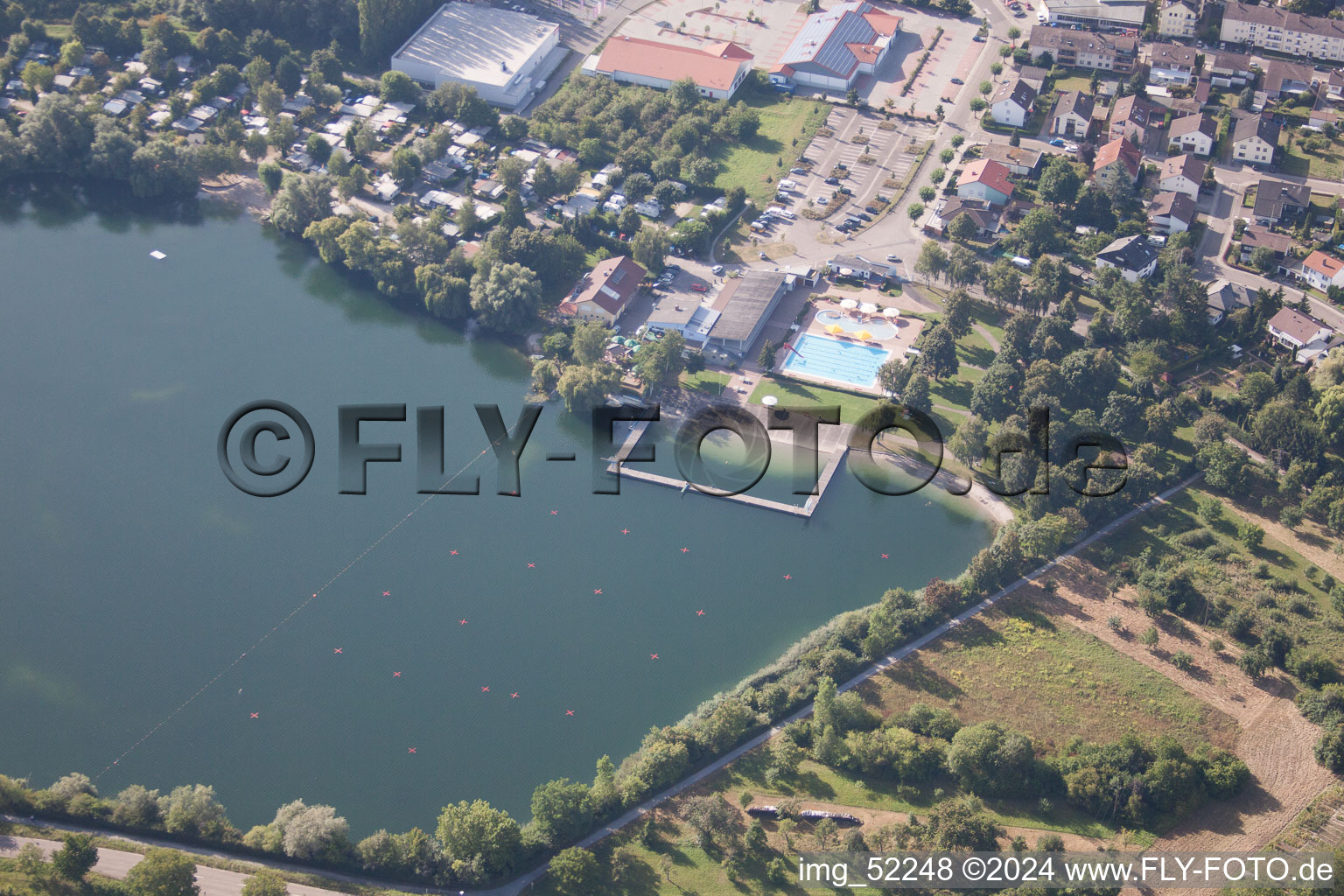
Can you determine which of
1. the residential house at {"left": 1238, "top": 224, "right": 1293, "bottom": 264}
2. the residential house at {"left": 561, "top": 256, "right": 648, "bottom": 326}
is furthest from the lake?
the residential house at {"left": 1238, "top": 224, "right": 1293, "bottom": 264}

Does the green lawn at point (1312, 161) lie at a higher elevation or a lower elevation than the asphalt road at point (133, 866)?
higher

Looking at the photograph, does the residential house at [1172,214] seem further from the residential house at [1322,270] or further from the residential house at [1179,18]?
the residential house at [1179,18]

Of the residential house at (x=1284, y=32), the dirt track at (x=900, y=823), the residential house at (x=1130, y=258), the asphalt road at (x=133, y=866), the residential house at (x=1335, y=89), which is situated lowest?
the asphalt road at (x=133, y=866)

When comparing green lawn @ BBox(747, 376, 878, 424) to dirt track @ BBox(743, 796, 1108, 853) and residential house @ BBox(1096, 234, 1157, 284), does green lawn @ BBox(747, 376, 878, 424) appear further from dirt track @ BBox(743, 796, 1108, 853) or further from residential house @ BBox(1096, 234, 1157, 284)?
dirt track @ BBox(743, 796, 1108, 853)

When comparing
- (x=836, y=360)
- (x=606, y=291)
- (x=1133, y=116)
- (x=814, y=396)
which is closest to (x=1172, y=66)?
(x=1133, y=116)

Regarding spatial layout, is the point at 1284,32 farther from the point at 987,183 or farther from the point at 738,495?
the point at 738,495

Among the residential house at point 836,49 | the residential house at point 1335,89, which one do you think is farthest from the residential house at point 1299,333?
the residential house at point 836,49

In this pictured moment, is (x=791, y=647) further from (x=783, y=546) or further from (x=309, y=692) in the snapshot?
(x=309, y=692)
